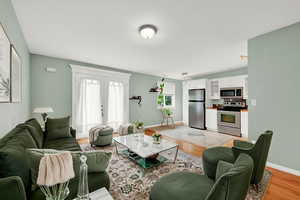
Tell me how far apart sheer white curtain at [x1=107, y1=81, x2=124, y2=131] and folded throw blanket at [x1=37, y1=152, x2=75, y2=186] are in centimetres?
392

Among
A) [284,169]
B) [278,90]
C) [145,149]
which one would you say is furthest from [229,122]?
[145,149]

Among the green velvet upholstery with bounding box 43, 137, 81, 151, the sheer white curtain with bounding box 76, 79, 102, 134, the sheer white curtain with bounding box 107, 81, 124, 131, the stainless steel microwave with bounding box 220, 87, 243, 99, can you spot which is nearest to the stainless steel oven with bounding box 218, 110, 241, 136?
the stainless steel microwave with bounding box 220, 87, 243, 99

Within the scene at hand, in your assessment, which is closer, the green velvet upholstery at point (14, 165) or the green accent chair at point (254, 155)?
the green velvet upholstery at point (14, 165)

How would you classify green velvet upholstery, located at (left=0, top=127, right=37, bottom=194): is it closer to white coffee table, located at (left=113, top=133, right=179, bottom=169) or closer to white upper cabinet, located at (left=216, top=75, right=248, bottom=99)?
white coffee table, located at (left=113, top=133, right=179, bottom=169)

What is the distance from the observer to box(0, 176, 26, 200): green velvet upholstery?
0.74m

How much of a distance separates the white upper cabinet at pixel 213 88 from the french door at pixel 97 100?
3.57 m

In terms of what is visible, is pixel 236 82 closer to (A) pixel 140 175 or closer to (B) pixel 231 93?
(B) pixel 231 93

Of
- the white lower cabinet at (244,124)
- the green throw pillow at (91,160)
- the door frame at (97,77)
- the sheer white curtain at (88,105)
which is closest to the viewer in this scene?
the green throw pillow at (91,160)

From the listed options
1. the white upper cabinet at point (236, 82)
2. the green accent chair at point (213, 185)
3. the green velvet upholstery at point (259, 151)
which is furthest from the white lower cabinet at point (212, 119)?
the green accent chair at point (213, 185)

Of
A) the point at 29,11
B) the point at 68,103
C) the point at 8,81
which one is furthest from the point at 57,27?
the point at 68,103

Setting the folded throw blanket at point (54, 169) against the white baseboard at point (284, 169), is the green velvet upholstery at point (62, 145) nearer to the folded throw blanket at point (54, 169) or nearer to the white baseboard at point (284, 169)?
the folded throw blanket at point (54, 169)

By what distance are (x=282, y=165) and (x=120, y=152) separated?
3.06 meters

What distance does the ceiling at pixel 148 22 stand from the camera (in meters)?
1.67

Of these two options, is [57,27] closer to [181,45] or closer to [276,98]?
[181,45]
